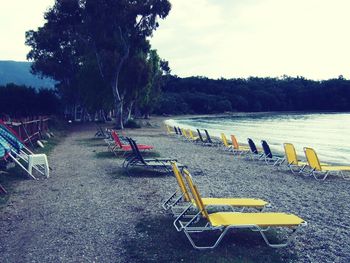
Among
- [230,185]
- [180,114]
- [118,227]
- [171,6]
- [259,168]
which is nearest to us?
[118,227]

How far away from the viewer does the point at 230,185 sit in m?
9.96

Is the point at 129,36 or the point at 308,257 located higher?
the point at 129,36

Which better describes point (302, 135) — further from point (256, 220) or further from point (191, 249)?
point (191, 249)

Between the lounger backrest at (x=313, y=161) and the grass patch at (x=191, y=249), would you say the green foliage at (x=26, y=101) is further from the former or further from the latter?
the grass patch at (x=191, y=249)

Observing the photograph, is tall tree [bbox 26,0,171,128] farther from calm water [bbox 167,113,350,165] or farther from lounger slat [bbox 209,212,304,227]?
lounger slat [bbox 209,212,304,227]

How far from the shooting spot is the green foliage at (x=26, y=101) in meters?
41.0

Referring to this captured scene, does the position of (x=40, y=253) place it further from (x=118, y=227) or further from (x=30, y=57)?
(x=30, y=57)

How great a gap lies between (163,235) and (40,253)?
1.69 meters

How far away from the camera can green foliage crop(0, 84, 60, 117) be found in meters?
41.0

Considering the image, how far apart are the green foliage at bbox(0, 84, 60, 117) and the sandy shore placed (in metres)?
31.8

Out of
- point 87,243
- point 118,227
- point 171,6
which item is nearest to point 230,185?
point 118,227

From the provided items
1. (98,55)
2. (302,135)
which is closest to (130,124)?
(98,55)

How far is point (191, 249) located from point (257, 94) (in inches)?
5075

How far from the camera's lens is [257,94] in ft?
428
